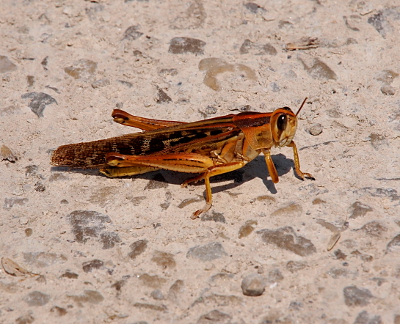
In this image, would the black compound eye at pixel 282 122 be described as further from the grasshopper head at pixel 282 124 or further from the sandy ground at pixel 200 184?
the sandy ground at pixel 200 184

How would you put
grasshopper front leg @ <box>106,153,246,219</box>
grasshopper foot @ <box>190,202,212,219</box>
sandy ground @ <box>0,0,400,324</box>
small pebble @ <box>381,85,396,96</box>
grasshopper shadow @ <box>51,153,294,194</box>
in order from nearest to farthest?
1. sandy ground @ <box>0,0,400,324</box>
2. grasshopper foot @ <box>190,202,212,219</box>
3. grasshopper front leg @ <box>106,153,246,219</box>
4. grasshopper shadow @ <box>51,153,294,194</box>
5. small pebble @ <box>381,85,396,96</box>

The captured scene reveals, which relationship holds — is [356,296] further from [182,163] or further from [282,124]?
[182,163]

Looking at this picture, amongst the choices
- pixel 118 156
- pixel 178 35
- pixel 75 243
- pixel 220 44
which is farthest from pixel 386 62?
pixel 75 243

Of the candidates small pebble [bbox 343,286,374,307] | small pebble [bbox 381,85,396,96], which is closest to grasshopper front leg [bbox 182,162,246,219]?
small pebble [bbox 343,286,374,307]

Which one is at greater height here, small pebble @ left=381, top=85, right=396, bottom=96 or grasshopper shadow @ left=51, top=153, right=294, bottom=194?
small pebble @ left=381, top=85, right=396, bottom=96

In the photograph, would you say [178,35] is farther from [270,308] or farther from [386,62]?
[270,308]

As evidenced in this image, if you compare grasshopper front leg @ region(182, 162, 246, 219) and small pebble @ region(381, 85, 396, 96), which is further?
small pebble @ region(381, 85, 396, 96)

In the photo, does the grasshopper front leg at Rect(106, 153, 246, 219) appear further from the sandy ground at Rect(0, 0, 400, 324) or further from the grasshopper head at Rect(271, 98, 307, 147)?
the grasshopper head at Rect(271, 98, 307, 147)
